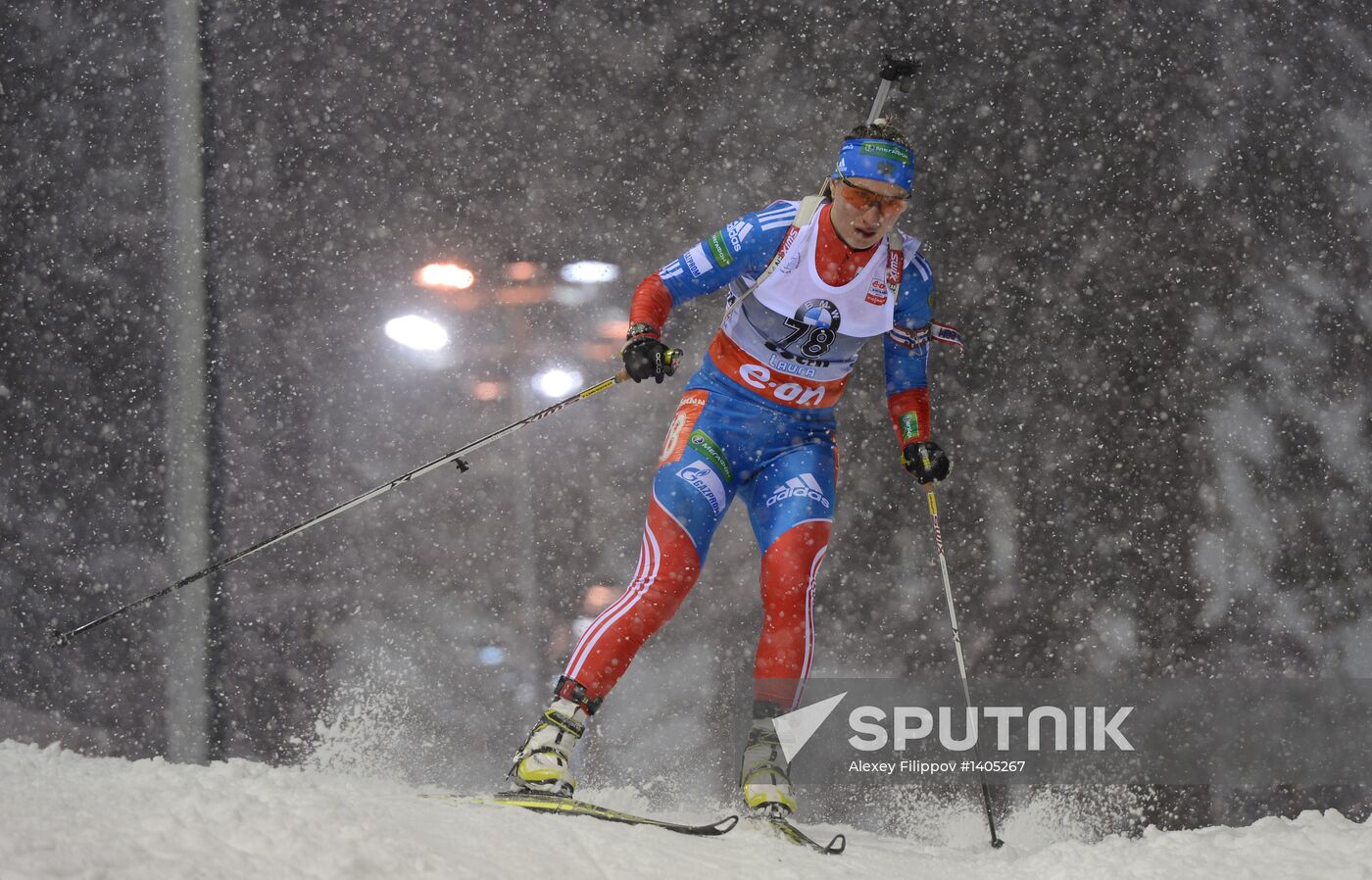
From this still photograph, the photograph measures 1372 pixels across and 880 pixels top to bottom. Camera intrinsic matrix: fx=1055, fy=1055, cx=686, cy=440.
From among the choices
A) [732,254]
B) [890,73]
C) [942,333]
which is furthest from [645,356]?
[890,73]

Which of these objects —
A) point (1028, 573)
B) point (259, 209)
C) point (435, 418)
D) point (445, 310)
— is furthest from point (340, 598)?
point (1028, 573)

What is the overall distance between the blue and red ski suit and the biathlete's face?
4 cm

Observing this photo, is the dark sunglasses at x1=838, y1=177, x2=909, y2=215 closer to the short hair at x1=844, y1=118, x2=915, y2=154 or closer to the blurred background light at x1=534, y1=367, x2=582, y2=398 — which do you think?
the short hair at x1=844, y1=118, x2=915, y2=154

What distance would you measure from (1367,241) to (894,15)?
1.98 metres

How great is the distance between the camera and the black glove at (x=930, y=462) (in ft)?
10.3

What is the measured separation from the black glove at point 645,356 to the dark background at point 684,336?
1110mm

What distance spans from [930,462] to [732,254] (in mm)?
847

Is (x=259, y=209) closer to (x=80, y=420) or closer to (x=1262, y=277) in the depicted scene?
(x=80, y=420)

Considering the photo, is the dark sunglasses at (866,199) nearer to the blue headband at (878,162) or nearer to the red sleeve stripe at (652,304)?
the blue headband at (878,162)

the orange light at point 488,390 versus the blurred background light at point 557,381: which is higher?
the blurred background light at point 557,381

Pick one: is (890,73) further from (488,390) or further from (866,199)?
(488,390)

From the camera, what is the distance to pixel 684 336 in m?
4.06

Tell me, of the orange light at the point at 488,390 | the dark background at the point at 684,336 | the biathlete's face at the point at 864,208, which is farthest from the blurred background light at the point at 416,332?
the biathlete's face at the point at 864,208

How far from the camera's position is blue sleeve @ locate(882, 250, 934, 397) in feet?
10.3
